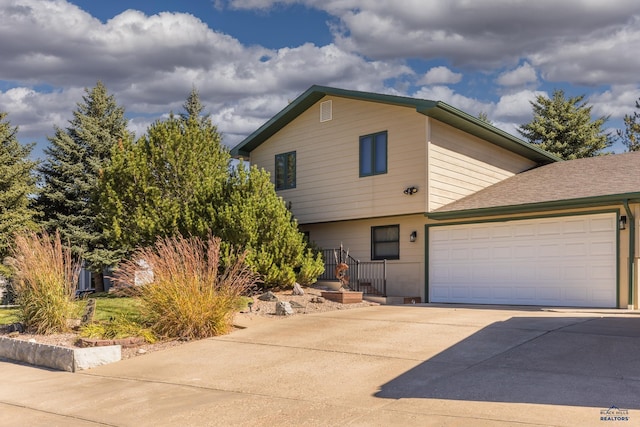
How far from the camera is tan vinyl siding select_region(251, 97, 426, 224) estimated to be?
17.7m

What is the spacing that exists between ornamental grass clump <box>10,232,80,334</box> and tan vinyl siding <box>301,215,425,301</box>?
Result: 9486mm

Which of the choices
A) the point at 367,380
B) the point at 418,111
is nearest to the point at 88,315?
the point at 367,380

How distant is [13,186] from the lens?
2761cm

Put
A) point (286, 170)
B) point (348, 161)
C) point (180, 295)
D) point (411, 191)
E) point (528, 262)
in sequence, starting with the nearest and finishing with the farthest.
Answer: point (180, 295), point (528, 262), point (411, 191), point (348, 161), point (286, 170)

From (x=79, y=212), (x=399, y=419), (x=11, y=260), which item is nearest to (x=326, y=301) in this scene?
(x=11, y=260)

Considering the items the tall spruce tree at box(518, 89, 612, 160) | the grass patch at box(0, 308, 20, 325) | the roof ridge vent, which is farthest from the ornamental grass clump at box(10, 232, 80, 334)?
the tall spruce tree at box(518, 89, 612, 160)

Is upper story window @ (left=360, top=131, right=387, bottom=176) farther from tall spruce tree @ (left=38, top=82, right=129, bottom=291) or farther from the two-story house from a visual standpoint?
tall spruce tree @ (left=38, top=82, right=129, bottom=291)

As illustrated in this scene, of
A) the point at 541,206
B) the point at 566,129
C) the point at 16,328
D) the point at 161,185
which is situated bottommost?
the point at 16,328

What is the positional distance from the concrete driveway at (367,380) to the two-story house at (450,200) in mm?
3423

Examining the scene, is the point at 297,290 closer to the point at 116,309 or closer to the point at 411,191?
the point at 411,191

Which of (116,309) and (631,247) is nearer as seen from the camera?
(631,247)

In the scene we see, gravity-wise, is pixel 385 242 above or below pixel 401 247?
above

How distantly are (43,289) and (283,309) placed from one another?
4862mm

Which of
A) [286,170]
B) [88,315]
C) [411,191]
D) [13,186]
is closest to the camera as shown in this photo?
[88,315]
